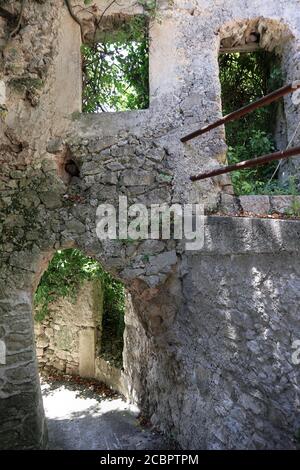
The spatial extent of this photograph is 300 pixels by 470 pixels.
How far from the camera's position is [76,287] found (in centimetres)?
618

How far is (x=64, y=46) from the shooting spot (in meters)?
3.70

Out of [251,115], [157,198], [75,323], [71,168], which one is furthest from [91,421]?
[251,115]

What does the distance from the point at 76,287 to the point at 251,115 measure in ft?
13.0

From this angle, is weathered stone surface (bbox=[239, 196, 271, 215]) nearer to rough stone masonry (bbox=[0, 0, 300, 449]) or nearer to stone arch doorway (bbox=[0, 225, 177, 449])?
rough stone masonry (bbox=[0, 0, 300, 449])

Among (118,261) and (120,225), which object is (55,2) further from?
(118,261)

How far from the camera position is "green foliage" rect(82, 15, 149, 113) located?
162 inches

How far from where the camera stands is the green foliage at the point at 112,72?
4.11 m

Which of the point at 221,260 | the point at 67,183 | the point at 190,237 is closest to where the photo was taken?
the point at 221,260

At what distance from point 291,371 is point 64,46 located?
371 cm

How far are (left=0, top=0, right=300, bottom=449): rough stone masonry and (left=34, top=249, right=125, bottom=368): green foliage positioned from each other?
224cm
